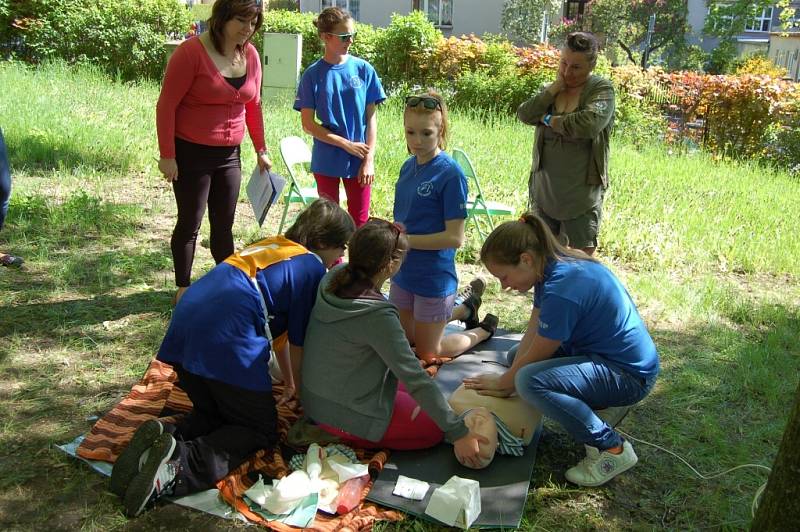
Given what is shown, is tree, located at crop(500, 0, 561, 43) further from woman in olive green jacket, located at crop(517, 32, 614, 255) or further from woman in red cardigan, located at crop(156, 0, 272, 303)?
woman in red cardigan, located at crop(156, 0, 272, 303)

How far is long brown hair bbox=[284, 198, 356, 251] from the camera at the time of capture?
123 inches

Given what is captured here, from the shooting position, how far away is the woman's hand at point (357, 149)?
4.53 meters

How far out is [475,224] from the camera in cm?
614

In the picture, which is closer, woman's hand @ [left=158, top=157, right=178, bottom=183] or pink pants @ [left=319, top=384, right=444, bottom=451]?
pink pants @ [left=319, top=384, right=444, bottom=451]

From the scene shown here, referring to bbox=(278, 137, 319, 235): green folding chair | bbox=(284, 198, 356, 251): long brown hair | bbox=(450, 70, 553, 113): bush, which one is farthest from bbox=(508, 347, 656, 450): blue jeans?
bbox=(450, 70, 553, 113): bush

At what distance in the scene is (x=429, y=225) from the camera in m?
3.72

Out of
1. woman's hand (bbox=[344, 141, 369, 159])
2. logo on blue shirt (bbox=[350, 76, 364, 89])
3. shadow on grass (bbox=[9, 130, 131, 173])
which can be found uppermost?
logo on blue shirt (bbox=[350, 76, 364, 89])

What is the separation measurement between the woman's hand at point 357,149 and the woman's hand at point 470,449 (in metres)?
2.16

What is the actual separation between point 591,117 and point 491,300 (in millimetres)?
1470

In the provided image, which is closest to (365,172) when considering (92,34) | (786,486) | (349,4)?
(786,486)

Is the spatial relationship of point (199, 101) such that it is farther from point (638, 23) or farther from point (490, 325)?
point (638, 23)

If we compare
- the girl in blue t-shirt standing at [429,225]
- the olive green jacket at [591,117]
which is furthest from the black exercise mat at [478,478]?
the olive green jacket at [591,117]

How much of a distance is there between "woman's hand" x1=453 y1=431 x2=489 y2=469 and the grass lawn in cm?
25

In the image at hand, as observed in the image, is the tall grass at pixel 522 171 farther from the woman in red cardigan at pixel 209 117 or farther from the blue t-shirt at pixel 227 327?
the blue t-shirt at pixel 227 327
